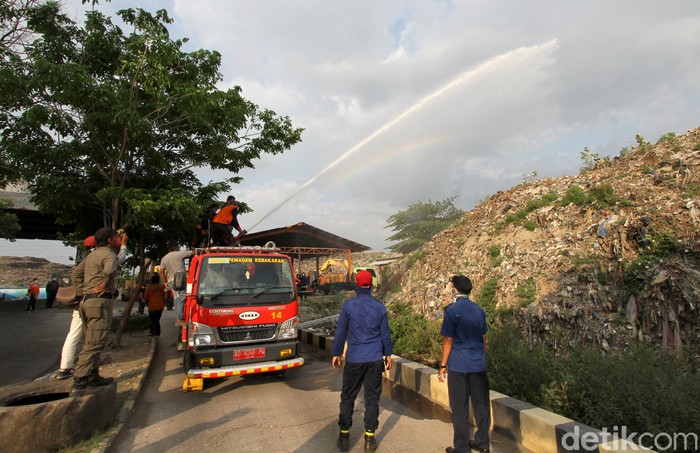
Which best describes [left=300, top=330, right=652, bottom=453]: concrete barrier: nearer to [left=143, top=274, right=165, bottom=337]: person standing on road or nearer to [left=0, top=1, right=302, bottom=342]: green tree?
[left=0, top=1, right=302, bottom=342]: green tree

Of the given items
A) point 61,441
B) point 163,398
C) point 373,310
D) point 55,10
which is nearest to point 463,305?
point 373,310

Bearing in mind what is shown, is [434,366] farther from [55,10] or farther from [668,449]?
[55,10]

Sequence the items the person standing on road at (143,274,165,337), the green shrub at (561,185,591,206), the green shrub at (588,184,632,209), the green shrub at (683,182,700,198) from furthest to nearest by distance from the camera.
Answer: the person standing on road at (143,274,165,337)
the green shrub at (561,185,591,206)
the green shrub at (588,184,632,209)
the green shrub at (683,182,700,198)

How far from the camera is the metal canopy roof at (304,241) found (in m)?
27.2

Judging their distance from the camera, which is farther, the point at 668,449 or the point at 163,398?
the point at 163,398

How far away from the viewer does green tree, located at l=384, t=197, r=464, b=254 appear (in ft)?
118

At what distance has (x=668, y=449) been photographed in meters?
3.58

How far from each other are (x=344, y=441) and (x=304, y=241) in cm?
2677

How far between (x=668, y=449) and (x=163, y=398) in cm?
660

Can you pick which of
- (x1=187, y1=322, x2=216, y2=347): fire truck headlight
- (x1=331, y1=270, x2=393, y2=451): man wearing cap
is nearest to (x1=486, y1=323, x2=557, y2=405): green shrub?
(x1=331, y1=270, x2=393, y2=451): man wearing cap

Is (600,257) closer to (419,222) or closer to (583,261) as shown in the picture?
(583,261)

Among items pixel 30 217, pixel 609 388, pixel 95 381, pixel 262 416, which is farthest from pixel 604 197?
pixel 30 217

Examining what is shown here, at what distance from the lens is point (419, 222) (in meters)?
37.7

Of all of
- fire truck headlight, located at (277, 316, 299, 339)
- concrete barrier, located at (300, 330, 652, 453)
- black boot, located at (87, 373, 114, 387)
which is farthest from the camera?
fire truck headlight, located at (277, 316, 299, 339)
